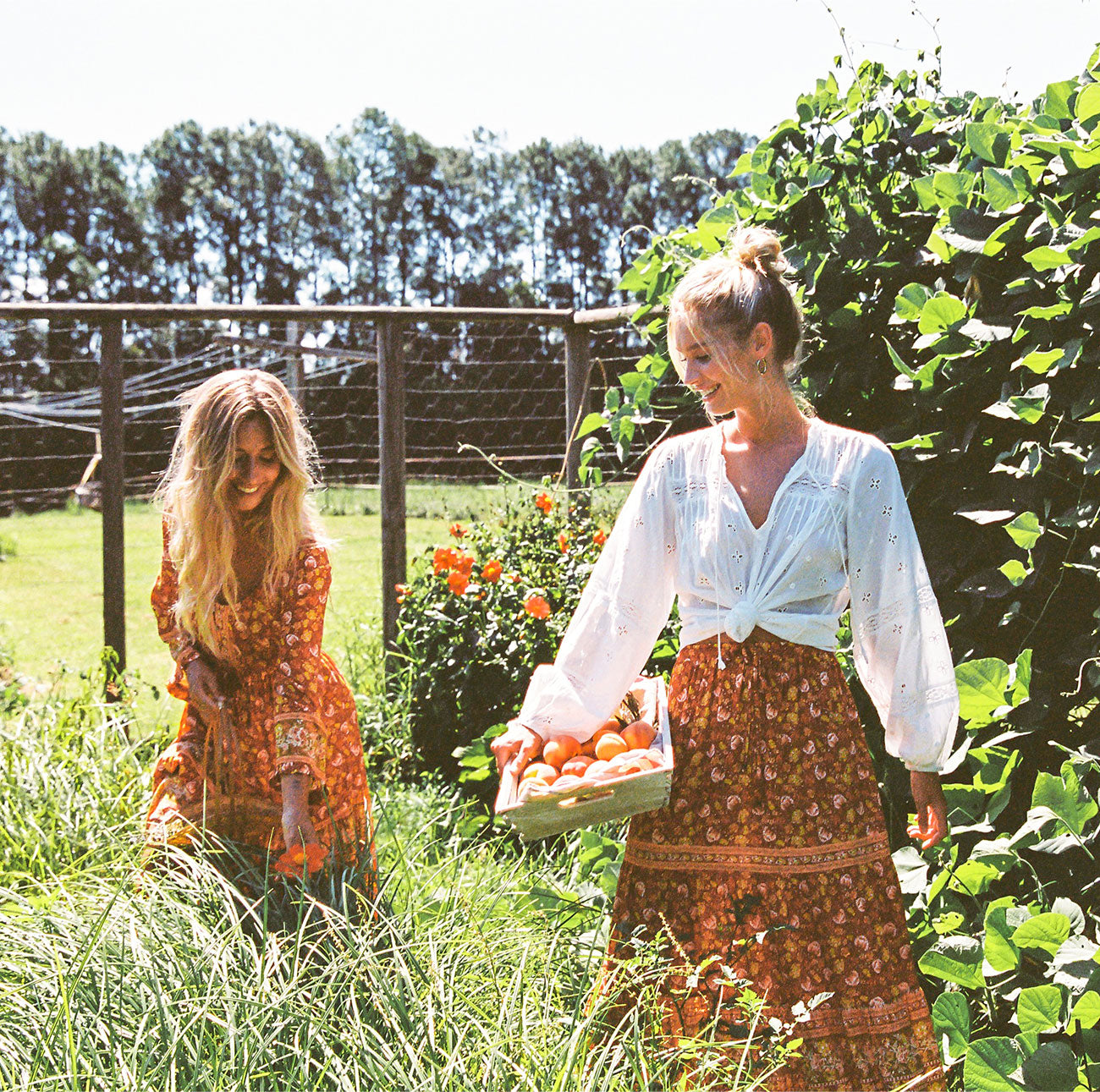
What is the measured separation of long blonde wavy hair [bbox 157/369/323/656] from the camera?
2305 mm

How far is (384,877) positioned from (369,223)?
125 feet

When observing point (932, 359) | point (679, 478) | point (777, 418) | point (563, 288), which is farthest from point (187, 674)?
point (563, 288)

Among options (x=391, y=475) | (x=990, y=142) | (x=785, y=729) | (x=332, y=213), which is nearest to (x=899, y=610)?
(x=785, y=729)

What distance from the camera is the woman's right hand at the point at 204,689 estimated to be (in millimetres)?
2311

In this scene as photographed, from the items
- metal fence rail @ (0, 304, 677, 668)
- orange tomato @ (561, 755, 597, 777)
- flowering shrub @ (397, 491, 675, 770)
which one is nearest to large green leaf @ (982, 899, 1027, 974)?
orange tomato @ (561, 755, 597, 777)

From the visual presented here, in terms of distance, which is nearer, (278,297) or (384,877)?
(384,877)

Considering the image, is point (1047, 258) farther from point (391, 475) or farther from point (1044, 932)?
point (391, 475)

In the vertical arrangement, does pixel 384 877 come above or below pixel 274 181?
below

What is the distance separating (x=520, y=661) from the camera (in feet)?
12.2

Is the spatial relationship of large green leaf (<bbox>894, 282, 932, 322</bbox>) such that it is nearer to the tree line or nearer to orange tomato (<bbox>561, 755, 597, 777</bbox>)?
orange tomato (<bbox>561, 755, 597, 777</bbox>)

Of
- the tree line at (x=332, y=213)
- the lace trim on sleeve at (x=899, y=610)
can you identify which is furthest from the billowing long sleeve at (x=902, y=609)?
the tree line at (x=332, y=213)

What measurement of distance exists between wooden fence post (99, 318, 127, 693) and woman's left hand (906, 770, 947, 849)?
324 centimetres

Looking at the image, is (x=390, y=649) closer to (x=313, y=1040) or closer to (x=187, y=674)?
(x=187, y=674)

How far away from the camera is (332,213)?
3794 centimetres
